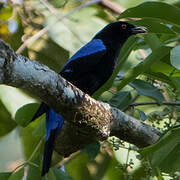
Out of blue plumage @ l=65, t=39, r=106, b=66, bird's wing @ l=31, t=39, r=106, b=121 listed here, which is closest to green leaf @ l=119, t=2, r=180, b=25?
bird's wing @ l=31, t=39, r=106, b=121

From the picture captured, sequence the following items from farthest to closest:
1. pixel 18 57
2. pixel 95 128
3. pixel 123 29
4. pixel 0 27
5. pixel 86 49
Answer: pixel 0 27 < pixel 123 29 < pixel 86 49 < pixel 95 128 < pixel 18 57

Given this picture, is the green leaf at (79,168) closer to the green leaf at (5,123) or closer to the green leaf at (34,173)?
the green leaf at (5,123)

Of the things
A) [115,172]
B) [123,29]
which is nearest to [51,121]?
[115,172]

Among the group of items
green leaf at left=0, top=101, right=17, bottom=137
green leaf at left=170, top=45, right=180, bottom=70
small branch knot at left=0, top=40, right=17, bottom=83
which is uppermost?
green leaf at left=170, top=45, right=180, bottom=70

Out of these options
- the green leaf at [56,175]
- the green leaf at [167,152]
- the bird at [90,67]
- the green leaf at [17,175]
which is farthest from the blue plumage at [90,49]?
the green leaf at [167,152]

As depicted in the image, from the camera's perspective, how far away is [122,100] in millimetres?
3785

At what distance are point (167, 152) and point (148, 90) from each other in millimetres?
871

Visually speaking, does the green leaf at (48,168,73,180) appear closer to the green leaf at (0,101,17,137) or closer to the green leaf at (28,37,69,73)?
the green leaf at (0,101,17,137)

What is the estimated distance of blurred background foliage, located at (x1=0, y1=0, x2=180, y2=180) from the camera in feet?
10.0

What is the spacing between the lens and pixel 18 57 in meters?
2.56

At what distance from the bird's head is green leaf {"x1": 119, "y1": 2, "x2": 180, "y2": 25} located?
4.77 ft

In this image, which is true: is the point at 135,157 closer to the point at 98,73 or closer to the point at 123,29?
the point at 98,73

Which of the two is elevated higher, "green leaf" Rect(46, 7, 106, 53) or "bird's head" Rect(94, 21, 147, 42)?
"bird's head" Rect(94, 21, 147, 42)

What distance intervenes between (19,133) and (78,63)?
0.90 m
